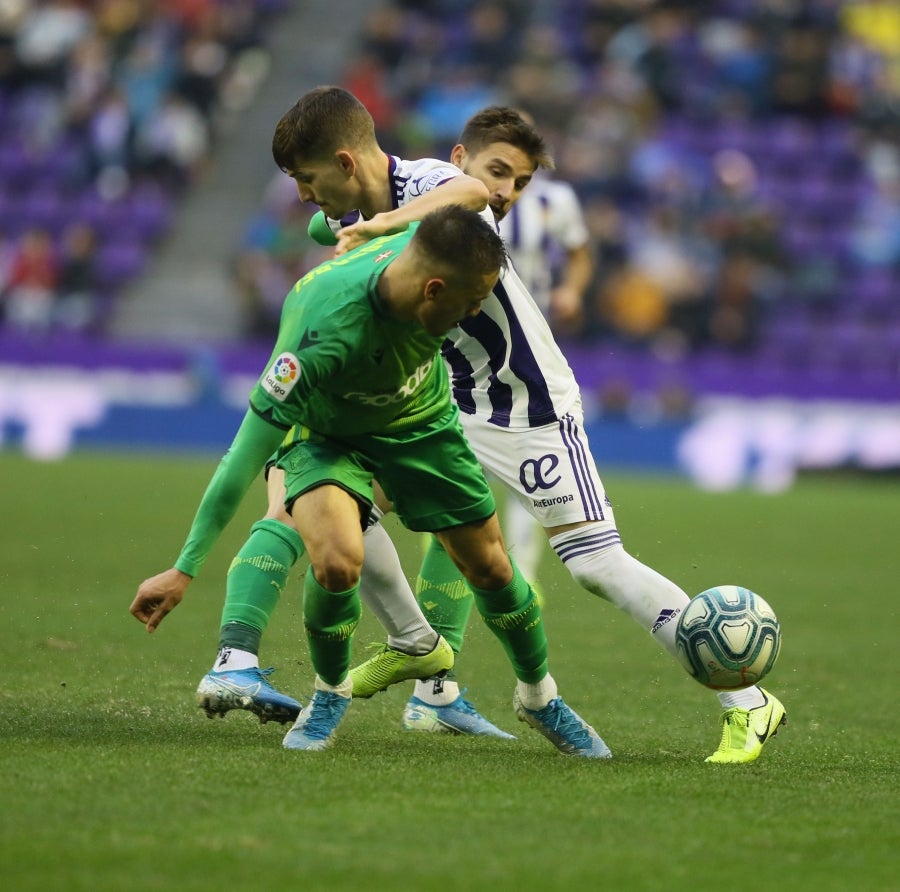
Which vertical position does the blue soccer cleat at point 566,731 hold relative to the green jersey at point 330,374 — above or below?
below

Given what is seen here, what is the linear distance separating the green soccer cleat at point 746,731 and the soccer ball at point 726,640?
0.09m

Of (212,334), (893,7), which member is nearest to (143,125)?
(212,334)

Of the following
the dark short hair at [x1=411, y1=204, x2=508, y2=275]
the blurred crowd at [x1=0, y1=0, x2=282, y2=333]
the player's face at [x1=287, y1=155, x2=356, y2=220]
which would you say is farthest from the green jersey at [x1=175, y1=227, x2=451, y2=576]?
the blurred crowd at [x1=0, y1=0, x2=282, y2=333]

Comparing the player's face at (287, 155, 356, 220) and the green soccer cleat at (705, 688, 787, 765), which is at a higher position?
the player's face at (287, 155, 356, 220)

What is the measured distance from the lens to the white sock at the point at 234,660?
4785 mm

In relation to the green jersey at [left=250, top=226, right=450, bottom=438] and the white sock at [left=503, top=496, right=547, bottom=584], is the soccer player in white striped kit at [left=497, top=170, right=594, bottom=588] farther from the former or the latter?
the green jersey at [left=250, top=226, right=450, bottom=438]

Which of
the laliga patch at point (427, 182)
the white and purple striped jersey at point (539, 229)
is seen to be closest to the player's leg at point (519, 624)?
the laliga patch at point (427, 182)

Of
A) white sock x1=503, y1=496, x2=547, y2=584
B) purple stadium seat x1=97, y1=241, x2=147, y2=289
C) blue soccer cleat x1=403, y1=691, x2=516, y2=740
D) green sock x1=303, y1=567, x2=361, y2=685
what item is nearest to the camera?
green sock x1=303, y1=567, x2=361, y2=685

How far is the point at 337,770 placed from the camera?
4.30 meters

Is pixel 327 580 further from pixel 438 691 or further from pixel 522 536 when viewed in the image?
pixel 522 536

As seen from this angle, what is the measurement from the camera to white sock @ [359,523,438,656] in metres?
5.14

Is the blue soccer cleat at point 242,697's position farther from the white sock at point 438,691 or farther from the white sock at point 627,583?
the white sock at point 627,583

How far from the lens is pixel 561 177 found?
59.7 ft

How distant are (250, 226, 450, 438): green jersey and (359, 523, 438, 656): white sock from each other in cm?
53
